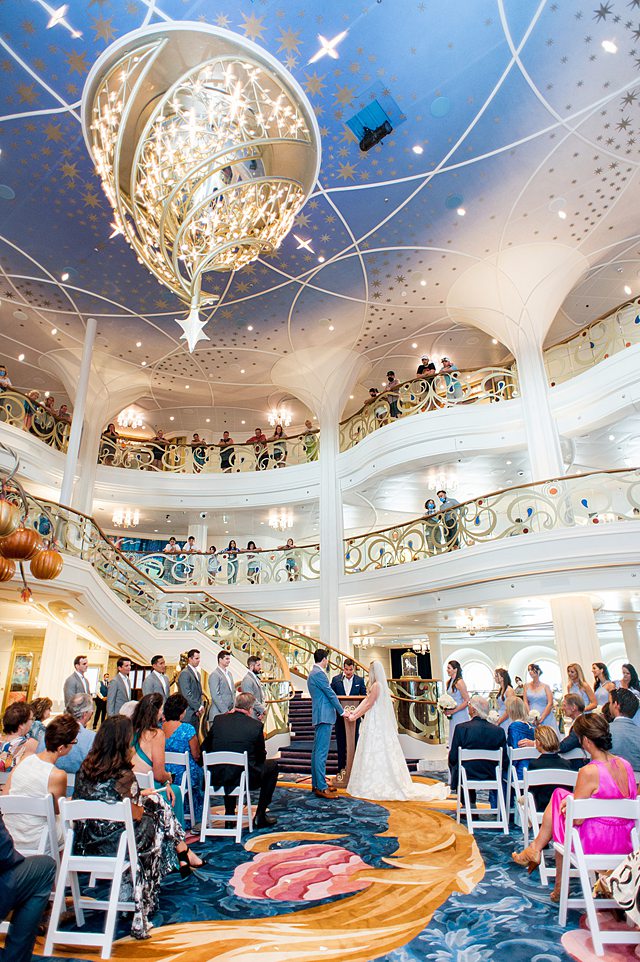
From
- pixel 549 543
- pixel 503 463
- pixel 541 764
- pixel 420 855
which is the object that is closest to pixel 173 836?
pixel 420 855

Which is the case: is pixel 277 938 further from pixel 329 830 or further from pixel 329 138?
pixel 329 138

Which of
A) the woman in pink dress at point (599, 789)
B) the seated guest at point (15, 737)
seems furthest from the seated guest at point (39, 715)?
the woman in pink dress at point (599, 789)

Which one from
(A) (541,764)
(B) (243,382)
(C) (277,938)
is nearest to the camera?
(C) (277,938)

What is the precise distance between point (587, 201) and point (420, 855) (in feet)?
33.1

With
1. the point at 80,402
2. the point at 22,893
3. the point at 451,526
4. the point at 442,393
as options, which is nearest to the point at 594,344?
the point at 442,393

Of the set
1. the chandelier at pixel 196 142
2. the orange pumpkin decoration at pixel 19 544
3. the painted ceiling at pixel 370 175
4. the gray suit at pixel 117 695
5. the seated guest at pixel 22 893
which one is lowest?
the seated guest at pixel 22 893

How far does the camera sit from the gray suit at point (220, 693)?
6949 mm

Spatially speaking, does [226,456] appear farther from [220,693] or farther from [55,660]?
[220,693]

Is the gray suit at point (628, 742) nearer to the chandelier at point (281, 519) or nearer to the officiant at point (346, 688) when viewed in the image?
the officiant at point (346, 688)

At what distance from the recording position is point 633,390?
33.1 ft

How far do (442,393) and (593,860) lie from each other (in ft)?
34.4

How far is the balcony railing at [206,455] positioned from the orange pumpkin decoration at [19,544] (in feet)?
33.0

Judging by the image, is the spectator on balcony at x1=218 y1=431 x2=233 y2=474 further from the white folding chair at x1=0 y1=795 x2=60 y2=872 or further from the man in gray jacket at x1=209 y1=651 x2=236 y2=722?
the white folding chair at x1=0 y1=795 x2=60 y2=872

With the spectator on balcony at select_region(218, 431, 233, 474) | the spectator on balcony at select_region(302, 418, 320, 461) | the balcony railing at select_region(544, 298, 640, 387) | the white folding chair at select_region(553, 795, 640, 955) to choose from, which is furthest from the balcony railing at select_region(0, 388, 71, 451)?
the white folding chair at select_region(553, 795, 640, 955)
